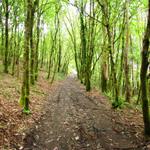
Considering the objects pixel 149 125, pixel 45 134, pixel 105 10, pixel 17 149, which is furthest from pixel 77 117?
pixel 105 10

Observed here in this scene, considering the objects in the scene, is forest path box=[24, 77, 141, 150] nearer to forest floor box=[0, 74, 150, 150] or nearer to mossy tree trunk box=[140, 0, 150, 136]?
forest floor box=[0, 74, 150, 150]

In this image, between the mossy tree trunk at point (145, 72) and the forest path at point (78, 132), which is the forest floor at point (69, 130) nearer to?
the forest path at point (78, 132)

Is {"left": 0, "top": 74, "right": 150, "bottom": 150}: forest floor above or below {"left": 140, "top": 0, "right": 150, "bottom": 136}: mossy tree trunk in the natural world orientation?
below

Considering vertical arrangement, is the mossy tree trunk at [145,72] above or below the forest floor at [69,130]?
above

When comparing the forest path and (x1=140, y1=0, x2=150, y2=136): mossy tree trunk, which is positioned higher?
(x1=140, y1=0, x2=150, y2=136): mossy tree trunk

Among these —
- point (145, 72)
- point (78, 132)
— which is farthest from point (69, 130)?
point (145, 72)

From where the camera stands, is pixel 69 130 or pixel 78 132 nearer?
pixel 78 132

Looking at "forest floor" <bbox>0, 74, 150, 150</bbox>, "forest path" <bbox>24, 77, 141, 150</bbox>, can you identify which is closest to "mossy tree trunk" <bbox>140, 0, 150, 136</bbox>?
"forest floor" <bbox>0, 74, 150, 150</bbox>

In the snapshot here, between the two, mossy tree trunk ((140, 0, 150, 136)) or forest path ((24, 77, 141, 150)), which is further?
mossy tree trunk ((140, 0, 150, 136))

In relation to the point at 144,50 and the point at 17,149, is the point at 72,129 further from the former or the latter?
the point at 144,50

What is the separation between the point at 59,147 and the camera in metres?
8.33

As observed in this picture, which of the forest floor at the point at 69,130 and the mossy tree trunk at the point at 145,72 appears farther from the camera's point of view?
the mossy tree trunk at the point at 145,72

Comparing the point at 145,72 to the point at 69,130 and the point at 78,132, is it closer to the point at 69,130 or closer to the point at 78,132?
the point at 78,132

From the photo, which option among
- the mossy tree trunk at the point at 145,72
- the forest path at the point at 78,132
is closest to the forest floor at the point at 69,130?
the forest path at the point at 78,132
